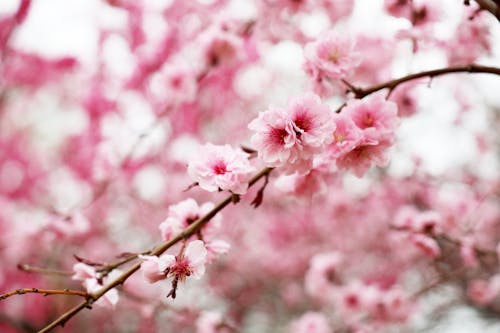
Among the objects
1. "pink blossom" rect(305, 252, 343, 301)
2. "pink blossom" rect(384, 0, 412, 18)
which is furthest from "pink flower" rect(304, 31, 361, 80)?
"pink blossom" rect(305, 252, 343, 301)

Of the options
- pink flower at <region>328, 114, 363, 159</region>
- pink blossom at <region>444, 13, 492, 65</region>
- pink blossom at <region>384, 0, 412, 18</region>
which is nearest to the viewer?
pink flower at <region>328, 114, 363, 159</region>

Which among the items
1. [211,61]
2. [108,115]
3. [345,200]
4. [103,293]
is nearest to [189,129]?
[108,115]

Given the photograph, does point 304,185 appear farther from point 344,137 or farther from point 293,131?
point 293,131

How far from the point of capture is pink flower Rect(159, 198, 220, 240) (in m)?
1.71

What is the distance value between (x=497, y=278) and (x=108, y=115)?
529 centimetres

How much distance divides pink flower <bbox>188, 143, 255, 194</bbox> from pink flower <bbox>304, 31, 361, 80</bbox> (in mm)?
479

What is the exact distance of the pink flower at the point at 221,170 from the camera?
1.49 metres

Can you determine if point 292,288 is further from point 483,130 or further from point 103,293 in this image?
point 103,293

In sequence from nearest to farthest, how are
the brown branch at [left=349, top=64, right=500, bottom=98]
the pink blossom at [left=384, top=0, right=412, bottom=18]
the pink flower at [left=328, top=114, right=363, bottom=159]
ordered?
the pink flower at [left=328, top=114, right=363, bottom=159] → the brown branch at [left=349, top=64, right=500, bottom=98] → the pink blossom at [left=384, top=0, right=412, bottom=18]

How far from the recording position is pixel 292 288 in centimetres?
790

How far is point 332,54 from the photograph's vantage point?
1783mm

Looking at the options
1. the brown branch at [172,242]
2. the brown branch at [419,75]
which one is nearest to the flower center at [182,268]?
the brown branch at [172,242]

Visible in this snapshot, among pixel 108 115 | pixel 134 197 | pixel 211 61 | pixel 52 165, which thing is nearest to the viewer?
pixel 211 61

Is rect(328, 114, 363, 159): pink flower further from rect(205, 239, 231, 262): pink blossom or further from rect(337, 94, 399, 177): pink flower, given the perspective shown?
rect(205, 239, 231, 262): pink blossom
